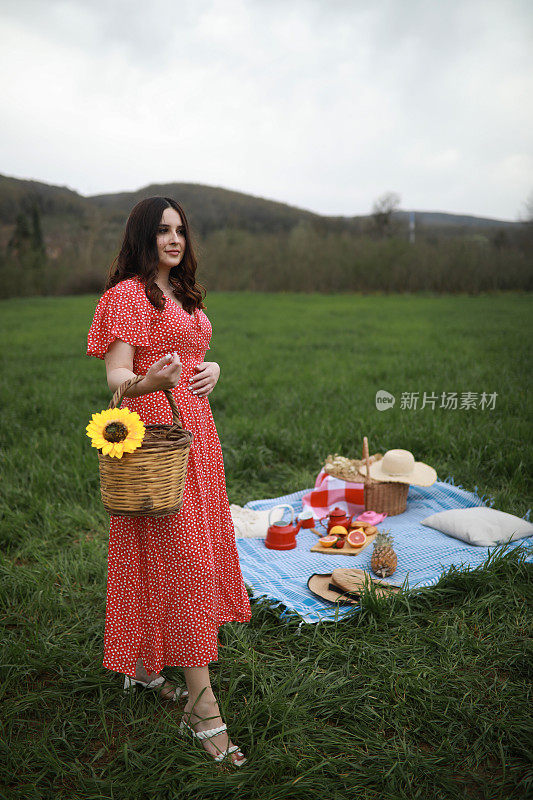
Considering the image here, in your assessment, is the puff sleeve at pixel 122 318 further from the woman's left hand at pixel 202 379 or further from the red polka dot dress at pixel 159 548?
the woman's left hand at pixel 202 379

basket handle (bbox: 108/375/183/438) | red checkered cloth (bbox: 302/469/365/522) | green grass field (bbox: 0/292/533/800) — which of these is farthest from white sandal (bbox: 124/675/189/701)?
red checkered cloth (bbox: 302/469/365/522)

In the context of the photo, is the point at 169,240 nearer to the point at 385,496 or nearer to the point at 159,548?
the point at 159,548

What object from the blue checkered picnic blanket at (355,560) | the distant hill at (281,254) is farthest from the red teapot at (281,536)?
the distant hill at (281,254)

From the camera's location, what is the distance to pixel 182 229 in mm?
2268

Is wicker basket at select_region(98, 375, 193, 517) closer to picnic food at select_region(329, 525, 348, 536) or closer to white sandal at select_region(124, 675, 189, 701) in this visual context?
white sandal at select_region(124, 675, 189, 701)

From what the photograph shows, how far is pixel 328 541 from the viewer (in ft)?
11.9

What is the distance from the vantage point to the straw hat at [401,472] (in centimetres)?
399

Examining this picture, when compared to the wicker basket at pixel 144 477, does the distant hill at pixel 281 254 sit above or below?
above

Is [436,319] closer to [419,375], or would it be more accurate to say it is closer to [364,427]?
[419,375]

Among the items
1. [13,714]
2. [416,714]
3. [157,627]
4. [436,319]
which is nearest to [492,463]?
[416,714]

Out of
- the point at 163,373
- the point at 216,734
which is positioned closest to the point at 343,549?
the point at 216,734

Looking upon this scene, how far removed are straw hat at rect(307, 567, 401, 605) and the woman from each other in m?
1.04

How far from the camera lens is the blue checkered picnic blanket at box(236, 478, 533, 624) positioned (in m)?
3.04

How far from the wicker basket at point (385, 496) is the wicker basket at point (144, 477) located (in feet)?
7.87
